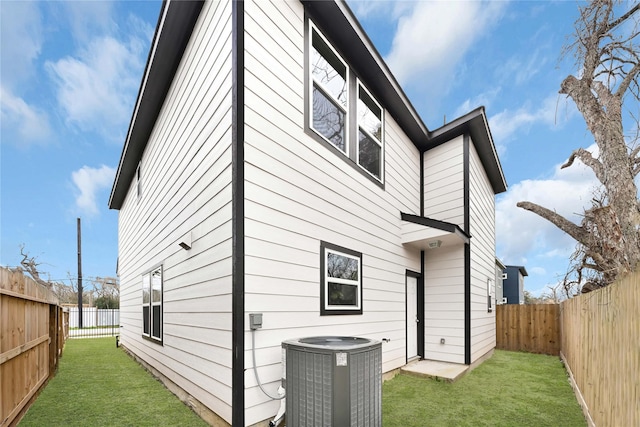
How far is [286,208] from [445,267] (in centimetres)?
490

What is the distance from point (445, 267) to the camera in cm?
773

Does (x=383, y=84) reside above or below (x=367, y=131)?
above

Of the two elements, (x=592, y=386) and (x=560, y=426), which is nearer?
(x=592, y=386)

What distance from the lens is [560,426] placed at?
415 cm

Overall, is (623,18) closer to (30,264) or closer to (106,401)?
(106,401)

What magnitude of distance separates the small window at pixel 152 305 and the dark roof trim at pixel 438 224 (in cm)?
485

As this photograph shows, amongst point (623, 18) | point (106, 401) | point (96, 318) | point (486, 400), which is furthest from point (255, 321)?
point (96, 318)

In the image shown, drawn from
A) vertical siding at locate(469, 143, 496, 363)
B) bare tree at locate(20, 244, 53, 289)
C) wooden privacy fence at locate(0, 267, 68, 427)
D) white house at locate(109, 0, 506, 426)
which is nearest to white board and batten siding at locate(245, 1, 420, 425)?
white house at locate(109, 0, 506, 426)

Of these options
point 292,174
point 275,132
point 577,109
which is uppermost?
point 577,109

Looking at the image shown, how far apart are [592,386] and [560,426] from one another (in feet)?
2.20

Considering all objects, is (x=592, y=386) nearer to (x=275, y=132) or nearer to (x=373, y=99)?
(x=275, y=132)

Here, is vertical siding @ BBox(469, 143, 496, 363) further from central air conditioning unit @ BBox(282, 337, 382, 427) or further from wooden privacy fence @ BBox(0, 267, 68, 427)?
wooden privacy fence @ BBox(0, 267, 68, 427)

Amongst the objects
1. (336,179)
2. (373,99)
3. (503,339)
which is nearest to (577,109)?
(373,99)

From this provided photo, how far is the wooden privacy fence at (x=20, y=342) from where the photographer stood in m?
3.45
